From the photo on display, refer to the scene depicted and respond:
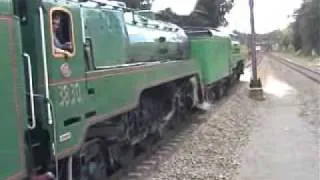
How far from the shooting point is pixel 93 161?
7.82m

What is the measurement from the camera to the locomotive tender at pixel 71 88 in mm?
5109

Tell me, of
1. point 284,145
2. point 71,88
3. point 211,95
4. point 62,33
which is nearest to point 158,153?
point 284,145

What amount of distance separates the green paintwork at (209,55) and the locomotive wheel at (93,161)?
9425 mm

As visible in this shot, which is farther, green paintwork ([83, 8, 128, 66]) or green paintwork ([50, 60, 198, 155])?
green paintwork ([83, 8, 128, 66])

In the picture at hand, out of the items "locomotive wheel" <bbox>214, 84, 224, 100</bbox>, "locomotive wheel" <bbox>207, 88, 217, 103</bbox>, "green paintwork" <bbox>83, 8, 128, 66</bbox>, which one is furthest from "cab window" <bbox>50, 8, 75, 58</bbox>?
"locomotive wheel" <bbox>214, 84, 224, 100</bbox>

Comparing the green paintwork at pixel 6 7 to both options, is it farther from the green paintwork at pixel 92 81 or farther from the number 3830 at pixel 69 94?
the number 3830 at pixel 69 94

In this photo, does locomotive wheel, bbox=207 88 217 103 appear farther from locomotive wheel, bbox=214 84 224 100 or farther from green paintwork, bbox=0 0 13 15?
green paintwork, bbox=0 0 13 15

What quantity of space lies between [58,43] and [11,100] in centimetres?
134

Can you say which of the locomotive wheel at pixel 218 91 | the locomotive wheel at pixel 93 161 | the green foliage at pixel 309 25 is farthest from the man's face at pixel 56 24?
the green foliage at pixel 309 25

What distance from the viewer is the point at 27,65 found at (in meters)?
5.55

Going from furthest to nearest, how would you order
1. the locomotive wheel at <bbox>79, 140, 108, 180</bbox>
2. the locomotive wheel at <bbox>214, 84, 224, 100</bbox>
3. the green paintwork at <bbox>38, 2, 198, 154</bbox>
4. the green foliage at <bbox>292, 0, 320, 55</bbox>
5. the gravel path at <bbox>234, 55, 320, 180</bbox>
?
the green foliage at <bbox>292, 0, 320, 55</bbox> < the locomotive wheel at <bbox>214, 84, 224, 100</bbox> < the gravel path at <bbox>234, 55, 320, 180</bbox> < the locomotive wheel at <bbox>79, 140, 108, 180</bbox> < the green paintwork at <bbox>38, 2, 198, 154</bbox>

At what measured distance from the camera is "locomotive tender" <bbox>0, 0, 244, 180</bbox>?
201 inches

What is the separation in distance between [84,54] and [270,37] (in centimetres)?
14556

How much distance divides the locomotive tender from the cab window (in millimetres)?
11
